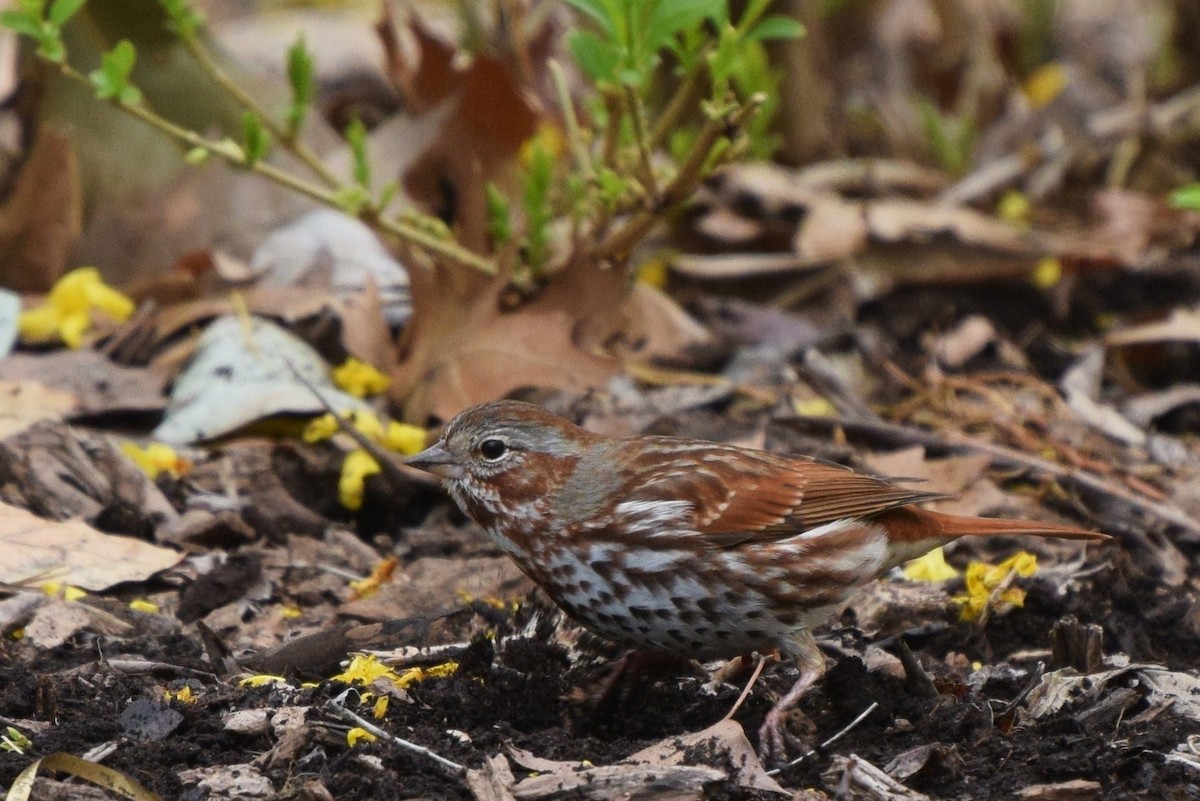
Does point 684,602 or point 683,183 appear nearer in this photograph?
point 684,602

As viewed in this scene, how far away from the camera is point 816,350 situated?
22.1ft

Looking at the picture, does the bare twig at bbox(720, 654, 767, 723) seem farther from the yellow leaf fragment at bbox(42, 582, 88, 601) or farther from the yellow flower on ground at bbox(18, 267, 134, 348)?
the yellow flower on ground at bbox(18, 267, 134, 348)

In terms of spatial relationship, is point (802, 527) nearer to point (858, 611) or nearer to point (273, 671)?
point (858, 611)

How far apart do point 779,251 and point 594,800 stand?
4.78m

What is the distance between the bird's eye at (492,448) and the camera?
4.59 meters

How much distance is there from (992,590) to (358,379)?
2669 millimetres

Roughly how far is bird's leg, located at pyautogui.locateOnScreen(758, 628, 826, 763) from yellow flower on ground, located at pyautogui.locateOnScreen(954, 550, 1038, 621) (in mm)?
632

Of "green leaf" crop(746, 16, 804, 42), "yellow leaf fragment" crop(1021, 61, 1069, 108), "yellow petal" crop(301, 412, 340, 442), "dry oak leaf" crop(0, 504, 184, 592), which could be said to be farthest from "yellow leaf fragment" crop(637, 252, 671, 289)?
"yellow leaf fragment" crop(1021, 61, 1069, 108)

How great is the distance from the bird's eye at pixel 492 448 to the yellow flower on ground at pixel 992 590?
1.46 m

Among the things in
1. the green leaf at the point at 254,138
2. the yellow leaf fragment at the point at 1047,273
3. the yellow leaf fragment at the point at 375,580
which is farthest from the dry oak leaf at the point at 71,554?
the yellow leaf fragment at the point at 1047,273

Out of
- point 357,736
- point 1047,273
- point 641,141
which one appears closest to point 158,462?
point 641,141

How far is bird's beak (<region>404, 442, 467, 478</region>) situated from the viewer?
15.2 feet

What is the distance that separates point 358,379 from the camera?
20.5 feet

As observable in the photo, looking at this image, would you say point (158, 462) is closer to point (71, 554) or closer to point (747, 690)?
point (71, 554)
